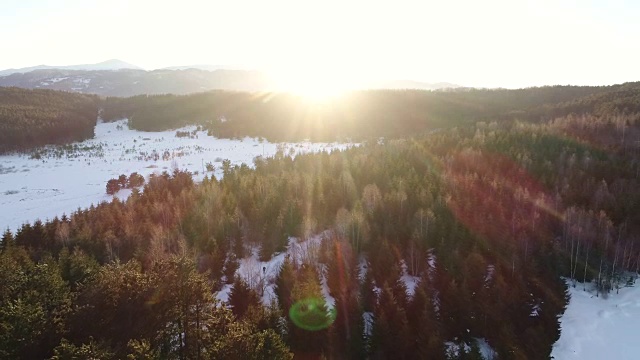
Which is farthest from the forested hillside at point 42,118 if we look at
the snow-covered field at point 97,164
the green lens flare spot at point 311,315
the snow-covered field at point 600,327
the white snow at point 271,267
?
the snow-covered field at point 600,327

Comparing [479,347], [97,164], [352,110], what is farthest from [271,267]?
[352,110]

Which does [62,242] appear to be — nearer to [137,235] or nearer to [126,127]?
[137,235]

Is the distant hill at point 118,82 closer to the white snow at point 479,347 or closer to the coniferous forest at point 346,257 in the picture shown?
the coniferous forest at point 346,257

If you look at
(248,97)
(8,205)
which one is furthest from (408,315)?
(248,97)

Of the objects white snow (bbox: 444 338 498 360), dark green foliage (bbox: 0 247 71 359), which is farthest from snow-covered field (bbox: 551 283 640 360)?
dark green foliage (bbox: 0 247 71 359)

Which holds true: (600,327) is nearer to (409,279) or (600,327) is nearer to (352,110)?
(409,279)

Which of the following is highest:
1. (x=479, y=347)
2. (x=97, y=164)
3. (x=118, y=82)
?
(x=118, y=82)
